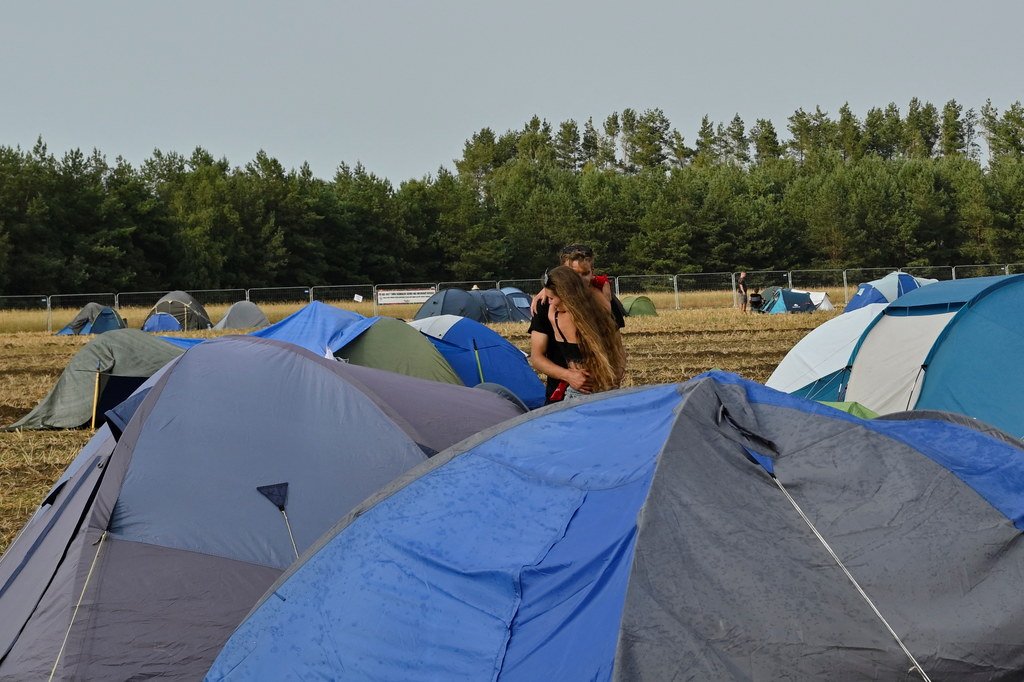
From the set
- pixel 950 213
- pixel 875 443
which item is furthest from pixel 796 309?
pixel 950 213

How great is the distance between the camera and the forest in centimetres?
5325

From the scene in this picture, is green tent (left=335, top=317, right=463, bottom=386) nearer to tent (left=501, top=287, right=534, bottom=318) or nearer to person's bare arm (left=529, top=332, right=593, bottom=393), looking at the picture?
person's bare arm (left=529, top=332, right=593, bottom=393)

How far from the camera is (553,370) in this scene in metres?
5.82

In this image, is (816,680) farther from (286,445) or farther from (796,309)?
(796,309)

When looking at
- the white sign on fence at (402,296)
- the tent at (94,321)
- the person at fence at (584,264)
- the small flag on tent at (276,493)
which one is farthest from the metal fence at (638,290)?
the small flag on tent at (276,493)

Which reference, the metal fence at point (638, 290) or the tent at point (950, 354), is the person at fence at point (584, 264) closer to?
the tent at point (950, 354)

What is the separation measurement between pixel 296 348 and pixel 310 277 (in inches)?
2166

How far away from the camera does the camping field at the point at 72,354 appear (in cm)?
895

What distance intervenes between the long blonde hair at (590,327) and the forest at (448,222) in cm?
4916

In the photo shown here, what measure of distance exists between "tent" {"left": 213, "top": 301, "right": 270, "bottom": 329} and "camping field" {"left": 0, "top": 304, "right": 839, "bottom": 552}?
393 centimetres

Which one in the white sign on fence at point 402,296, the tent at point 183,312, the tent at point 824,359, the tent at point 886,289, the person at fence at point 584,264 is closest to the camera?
the person at fence at point 584,264

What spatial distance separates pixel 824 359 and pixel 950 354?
5.88ft

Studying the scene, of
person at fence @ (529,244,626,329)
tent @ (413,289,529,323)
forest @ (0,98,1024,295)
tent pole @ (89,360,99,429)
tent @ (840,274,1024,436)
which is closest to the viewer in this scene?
person at fence @ (529,244,626,329)

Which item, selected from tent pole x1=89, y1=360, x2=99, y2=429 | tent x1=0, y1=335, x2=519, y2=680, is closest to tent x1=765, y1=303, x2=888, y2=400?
tent x1=0, y1=335, x2=519, y2=680
